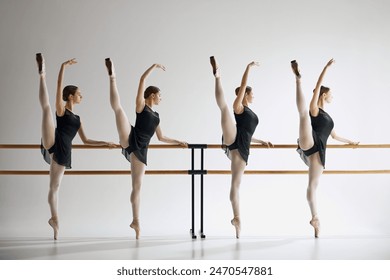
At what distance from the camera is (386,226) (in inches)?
285

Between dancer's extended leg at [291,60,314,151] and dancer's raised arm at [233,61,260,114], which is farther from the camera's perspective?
dancer's extended leg at [291,60,314,151]

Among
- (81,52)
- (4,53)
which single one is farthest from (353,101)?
(4,53)

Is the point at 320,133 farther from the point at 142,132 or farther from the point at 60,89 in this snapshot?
the point at 60,89

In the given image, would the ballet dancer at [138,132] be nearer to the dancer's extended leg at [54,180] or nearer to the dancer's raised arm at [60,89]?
the dancer's raised arm at [60,89]

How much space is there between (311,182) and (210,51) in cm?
245

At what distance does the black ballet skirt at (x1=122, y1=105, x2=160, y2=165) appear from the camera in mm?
5414

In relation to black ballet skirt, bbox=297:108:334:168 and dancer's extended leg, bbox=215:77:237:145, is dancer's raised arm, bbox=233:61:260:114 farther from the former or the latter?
black ballet skirt, bbox=297:108:334:168

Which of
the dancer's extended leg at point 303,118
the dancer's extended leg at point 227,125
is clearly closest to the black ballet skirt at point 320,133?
the dancer's extended leg at point 303,118

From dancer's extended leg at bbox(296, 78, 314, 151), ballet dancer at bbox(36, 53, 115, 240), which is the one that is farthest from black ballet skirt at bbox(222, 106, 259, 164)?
ballet dancer at bbox(36, 53, 115, 240)

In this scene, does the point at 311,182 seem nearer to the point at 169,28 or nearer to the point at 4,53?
the point at 169,28

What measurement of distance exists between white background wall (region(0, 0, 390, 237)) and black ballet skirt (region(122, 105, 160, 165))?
74.4 inches

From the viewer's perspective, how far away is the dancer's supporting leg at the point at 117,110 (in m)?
5.34

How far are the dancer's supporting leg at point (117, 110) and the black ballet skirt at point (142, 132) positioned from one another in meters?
0.05

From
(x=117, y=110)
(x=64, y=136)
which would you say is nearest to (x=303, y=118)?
(x=117, y=110)
